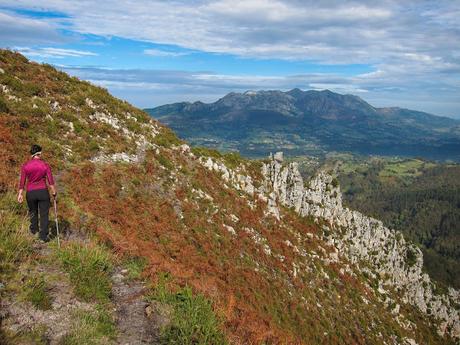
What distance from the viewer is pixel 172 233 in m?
22.0

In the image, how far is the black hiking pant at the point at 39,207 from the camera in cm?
1228

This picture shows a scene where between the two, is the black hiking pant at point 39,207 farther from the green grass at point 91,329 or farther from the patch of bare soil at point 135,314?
the green grass at point 91,329

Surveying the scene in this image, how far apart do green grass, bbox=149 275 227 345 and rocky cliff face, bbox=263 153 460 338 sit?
30.4m

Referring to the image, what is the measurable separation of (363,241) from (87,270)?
209 ft

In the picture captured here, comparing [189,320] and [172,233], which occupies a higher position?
[189,320]

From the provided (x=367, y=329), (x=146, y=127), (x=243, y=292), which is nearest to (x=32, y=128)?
(x=146, y=127)

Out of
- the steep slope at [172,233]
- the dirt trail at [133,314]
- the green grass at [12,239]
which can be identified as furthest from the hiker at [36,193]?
the dirt trail at [133,314]

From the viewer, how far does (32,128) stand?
23.2 meters

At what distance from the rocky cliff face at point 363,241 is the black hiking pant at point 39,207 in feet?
101

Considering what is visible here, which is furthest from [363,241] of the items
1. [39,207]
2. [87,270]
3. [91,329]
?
[91,329]

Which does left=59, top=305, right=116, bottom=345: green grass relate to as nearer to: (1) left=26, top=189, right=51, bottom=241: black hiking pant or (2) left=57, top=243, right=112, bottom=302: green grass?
(2) left=57, top=243, right=112, bottom=302: green grass

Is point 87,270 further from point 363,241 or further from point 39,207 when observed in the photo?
point 363,241

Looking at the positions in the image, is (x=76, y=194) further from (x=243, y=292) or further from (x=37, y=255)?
(x=243, y=292)

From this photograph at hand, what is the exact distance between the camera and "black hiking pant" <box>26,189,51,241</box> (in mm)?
12281
